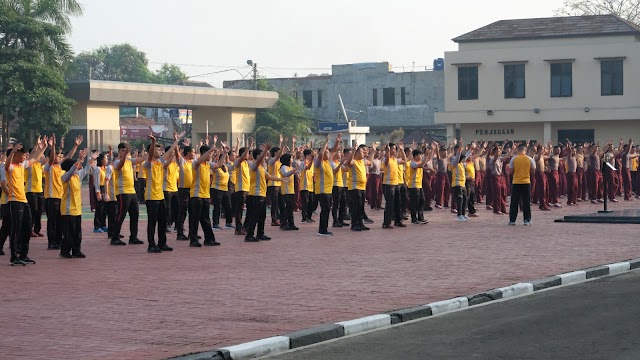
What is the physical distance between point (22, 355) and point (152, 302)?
353cm

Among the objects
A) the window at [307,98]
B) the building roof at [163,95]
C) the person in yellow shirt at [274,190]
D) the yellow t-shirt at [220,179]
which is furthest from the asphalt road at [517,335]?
the window at [307,98]

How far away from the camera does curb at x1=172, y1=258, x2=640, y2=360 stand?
32.2 ft

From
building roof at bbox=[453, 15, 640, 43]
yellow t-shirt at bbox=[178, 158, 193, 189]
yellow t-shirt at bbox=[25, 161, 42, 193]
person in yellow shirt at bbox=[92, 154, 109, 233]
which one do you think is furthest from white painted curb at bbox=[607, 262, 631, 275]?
building roof at bbox=[453, 15, 640, 43]

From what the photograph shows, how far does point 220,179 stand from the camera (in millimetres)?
25406

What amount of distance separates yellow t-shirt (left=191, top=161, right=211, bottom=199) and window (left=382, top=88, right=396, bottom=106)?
62.9 meters

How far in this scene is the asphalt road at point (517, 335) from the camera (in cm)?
964

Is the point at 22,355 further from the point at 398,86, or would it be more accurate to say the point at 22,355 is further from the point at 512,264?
the point at 398,86

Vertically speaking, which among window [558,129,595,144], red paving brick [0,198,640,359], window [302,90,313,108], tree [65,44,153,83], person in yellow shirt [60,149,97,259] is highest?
tree [65,44,153,83]

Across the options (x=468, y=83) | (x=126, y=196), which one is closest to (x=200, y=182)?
(x=126, y=196)

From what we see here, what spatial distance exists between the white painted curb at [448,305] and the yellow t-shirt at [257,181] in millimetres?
9736

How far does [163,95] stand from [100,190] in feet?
99.7

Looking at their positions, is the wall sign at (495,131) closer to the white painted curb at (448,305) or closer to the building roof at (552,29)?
the building roof at (552,29)

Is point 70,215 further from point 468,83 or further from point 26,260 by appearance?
point 468,83

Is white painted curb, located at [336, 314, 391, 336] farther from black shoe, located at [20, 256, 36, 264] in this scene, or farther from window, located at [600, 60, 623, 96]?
window, located at [600, 60, 623, 96]
